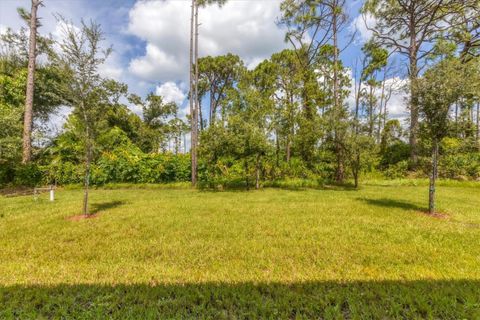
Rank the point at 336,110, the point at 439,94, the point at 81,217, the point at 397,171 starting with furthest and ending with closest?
the point at 397,171
the point at 336,110
the point at 81,217
the point at 439,94

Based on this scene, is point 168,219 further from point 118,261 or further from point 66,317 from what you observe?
point 66,317

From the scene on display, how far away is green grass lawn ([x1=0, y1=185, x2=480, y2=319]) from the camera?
7.71 ft

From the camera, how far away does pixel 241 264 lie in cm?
340

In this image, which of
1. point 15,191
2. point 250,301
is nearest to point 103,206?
point 250,301

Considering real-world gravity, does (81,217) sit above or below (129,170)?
below

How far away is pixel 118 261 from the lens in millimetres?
3605

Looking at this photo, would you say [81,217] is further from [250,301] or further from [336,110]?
[336,110]

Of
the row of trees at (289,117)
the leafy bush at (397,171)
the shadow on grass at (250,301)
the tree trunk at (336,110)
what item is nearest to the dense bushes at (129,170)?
the row of trees at (289,117)

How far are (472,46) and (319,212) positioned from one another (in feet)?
65.4

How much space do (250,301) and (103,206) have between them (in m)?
6.84

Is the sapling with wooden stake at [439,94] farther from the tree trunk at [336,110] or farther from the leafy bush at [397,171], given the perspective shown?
the leafy bush at [397,171]

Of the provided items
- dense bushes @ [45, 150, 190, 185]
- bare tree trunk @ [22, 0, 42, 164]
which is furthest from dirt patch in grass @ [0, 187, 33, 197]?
bare tree trunk @ [22, 0, 42, 164]

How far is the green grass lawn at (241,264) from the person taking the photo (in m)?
2.35

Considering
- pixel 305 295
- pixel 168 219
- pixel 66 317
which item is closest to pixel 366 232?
pixel 305 295
